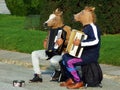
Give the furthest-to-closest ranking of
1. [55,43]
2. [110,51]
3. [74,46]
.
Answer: [110,51]
[55,43]
[74,46]

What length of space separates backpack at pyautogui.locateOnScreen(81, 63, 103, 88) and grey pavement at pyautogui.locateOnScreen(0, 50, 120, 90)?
0.11m

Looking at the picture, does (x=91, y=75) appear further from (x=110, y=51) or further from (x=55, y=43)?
(x=110, y=51)

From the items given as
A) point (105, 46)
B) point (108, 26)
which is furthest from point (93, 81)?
point (108, 26)

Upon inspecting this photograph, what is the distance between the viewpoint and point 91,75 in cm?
939

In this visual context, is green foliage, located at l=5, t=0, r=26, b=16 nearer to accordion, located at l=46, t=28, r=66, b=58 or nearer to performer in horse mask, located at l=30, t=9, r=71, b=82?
performer in horse mask, located at l=30, t=9, r=71, b=82

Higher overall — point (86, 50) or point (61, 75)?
point (86, 50)

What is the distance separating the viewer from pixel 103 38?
16.2 metres

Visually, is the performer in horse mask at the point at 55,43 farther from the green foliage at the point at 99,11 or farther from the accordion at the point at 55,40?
the green foliage at the point at 99,11

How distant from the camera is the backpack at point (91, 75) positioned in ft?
30.8

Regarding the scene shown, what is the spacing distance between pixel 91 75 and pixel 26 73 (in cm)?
251

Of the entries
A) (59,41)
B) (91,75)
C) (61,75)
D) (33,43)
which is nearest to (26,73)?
(61,75)

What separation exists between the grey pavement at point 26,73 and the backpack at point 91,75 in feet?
0.36

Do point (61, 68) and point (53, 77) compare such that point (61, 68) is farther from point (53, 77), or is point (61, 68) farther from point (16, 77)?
point (16, 77)

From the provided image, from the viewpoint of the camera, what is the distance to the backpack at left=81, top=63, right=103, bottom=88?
9.39 m
